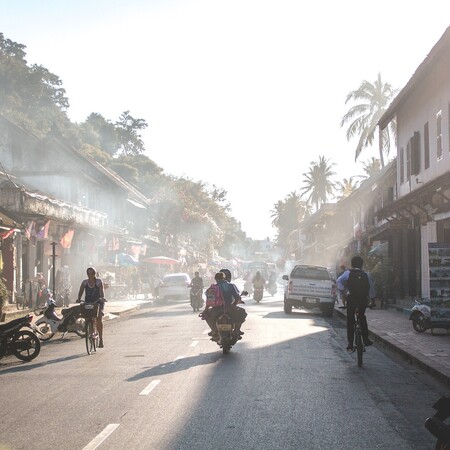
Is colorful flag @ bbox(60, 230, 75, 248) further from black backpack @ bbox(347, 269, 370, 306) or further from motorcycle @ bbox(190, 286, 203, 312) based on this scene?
black backpack @ bbox(347, 269, 370, 306)

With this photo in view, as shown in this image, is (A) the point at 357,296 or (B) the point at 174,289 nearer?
(A) the point at 357,296

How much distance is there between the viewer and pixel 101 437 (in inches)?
304

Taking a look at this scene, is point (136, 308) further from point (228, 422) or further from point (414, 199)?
point (228, 422)

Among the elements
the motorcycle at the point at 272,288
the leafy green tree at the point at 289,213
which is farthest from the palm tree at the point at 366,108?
the leafy green tree at the point at 289,213

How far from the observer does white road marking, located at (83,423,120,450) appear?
7316 mm

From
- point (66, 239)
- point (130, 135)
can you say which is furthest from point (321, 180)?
point (66, 239)

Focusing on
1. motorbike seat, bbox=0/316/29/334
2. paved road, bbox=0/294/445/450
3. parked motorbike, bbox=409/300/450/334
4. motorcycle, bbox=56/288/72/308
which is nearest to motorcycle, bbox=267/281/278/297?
motorcycle, bbox=56/288/72/308

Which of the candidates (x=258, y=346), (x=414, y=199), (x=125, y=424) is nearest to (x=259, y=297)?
(x=414, y=199)

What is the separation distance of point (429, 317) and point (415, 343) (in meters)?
2.40

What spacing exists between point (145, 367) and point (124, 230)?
47.4 metres

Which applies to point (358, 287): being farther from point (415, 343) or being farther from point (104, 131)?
point (104, 131)

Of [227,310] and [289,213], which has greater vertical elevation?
[289,213]

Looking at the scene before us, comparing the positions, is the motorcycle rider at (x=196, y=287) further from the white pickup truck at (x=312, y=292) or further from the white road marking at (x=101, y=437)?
the white road marking at (x=101, y=437)

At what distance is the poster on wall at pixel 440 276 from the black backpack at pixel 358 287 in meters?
3.98
